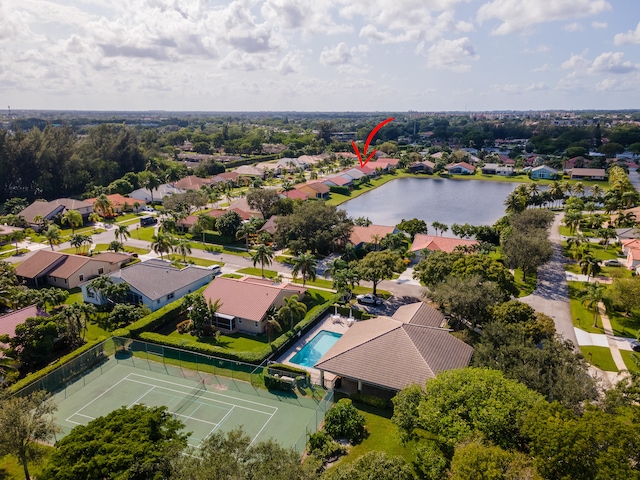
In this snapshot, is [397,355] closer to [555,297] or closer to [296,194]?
[555,297]

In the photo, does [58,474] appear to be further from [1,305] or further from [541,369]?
[1,305]

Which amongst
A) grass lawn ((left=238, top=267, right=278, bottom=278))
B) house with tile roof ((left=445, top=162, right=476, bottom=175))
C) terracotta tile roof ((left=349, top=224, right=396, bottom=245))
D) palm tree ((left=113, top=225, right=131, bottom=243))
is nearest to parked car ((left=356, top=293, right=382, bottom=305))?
grass lawn ((left=238, top=267, right=278, bottom=278))

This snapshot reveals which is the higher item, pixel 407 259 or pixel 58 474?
pixel 58 474

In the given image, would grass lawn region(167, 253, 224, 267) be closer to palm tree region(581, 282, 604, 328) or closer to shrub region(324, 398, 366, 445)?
shrub region(324, 398, 366, 445)

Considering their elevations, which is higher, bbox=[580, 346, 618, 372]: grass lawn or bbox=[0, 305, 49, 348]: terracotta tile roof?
bbox=[0, 305, 49, 348]: terracotta tile roof

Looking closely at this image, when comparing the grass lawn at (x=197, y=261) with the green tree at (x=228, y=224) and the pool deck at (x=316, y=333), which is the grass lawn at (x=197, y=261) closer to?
the green tree at (x=228, y=224)

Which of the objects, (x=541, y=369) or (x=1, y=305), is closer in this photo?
(x=541, y=369)

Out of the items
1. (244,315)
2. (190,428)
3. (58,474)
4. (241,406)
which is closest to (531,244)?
(244,315)
